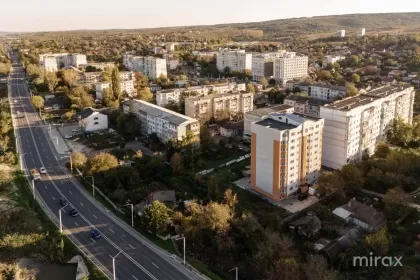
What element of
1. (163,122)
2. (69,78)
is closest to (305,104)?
(163,122)

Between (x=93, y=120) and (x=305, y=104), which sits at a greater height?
(x=305, y=104)

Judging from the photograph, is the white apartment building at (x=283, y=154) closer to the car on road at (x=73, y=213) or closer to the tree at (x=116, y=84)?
the car on road at (x=73, y=213)

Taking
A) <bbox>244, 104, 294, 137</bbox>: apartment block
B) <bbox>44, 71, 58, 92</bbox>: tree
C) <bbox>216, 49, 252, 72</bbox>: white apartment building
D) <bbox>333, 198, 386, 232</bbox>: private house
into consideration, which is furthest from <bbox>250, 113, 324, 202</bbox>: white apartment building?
<bbox>216, 49, 252, 72</bbox>: white apartment building

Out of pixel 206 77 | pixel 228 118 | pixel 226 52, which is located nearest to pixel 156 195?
pixel 228 118

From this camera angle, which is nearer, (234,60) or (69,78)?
(69,78)

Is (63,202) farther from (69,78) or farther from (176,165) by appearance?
(69,78)

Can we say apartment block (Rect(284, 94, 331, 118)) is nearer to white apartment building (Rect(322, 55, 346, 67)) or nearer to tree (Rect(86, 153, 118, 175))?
tree (Rect(86, 153, 118, 175))

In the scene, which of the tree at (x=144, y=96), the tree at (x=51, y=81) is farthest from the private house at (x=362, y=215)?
the tree at (x=51, y=81)
